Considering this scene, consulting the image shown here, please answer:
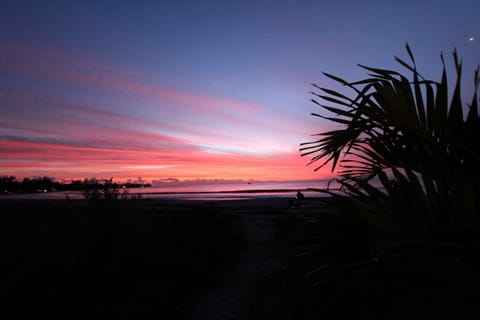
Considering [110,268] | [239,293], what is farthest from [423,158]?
[110,268]

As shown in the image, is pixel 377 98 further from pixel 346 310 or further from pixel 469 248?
pixel 346 310

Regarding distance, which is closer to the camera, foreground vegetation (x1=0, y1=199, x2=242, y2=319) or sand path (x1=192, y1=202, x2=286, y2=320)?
foreground vegetation (x1=0, y1=199, x2=242, y2=319)

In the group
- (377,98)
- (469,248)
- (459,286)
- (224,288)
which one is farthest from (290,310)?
(377,98)

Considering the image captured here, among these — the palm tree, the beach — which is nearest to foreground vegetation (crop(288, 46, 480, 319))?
the palm tree

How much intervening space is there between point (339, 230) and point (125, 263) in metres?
4.46

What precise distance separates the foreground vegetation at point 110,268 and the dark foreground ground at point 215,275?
2 centimetres

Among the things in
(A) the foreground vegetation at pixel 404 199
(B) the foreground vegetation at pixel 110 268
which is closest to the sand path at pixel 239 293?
(B) the foreground vegetation at pixel 110 268

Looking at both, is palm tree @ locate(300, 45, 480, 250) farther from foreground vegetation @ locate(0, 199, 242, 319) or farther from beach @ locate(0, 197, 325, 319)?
foreground vegetation @ locate(0, 199, 242, 319)

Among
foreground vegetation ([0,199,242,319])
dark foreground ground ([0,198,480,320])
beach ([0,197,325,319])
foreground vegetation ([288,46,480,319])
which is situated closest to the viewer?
foreground vegetation ([288,46,480,319])

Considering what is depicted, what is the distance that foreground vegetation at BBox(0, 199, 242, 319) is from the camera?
3.57 meters

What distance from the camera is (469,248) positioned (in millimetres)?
1216

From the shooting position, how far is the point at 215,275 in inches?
199

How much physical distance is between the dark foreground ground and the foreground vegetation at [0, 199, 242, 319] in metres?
0.02

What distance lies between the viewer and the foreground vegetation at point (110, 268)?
11.7 ft
